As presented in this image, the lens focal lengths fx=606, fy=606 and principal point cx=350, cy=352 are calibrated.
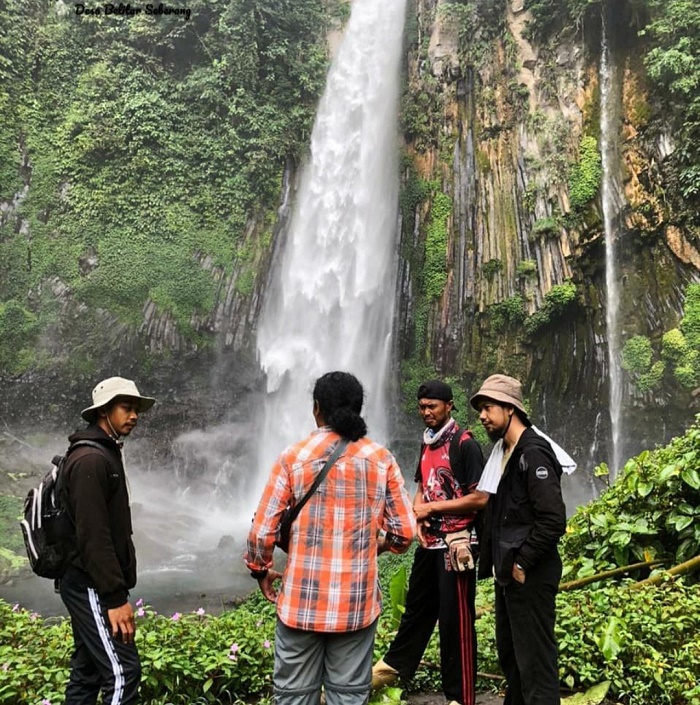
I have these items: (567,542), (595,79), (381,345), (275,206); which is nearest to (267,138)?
(275,206)

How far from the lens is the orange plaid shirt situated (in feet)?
6.04

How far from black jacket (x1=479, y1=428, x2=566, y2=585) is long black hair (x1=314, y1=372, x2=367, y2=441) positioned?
2.16 feet

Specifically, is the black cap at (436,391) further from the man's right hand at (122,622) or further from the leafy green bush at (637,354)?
the leafy green bush at (637,354)

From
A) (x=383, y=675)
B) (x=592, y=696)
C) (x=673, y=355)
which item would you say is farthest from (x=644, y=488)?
(x=673, y=355)

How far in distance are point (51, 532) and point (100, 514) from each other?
0.22 metres

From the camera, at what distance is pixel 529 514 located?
2.19 metres

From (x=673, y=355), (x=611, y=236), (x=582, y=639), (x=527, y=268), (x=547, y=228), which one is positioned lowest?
(x=582, y=639)

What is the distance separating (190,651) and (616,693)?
190cm

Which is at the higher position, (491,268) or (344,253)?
(344,253)

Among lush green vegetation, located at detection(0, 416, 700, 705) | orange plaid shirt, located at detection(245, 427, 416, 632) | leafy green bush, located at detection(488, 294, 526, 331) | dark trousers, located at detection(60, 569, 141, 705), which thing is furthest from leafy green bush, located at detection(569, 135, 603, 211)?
dark trousers, located at detection(60, 569, 141, 705)

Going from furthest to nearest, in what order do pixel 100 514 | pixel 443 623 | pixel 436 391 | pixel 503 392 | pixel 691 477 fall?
pixel 691 477 → pixel 436 391 → pixel 443 623 → pixel 503 392 → pixel 100 514

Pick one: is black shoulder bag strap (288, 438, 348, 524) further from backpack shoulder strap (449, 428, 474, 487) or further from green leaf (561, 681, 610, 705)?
green leaf (561, 681, 610, 705)

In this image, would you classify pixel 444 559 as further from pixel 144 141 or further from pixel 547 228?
pixel 144 141

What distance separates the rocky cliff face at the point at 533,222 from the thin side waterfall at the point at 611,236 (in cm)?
11
